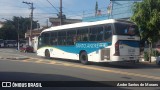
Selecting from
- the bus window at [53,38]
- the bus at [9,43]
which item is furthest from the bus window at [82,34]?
the bus at [9,43]

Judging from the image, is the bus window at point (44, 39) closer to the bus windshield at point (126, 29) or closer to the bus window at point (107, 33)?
the bus window at point (107, 33)

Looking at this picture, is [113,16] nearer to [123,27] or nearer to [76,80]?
[123,27]

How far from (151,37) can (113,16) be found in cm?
1308

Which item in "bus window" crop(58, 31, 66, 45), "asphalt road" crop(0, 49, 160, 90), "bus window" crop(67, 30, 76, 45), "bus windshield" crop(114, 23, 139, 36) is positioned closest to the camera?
"asphalt road" crop(0, 49, 160, 90)

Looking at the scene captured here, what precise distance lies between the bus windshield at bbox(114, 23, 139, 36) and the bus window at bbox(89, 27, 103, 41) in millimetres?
1424

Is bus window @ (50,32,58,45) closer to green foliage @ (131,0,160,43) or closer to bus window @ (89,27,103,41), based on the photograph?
bus window @ (89,27,103,41)

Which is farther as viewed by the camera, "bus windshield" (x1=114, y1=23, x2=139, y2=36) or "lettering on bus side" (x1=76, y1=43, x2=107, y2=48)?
"lettering on bus side" (x1=76, y1=43, x2=107, y2=48)

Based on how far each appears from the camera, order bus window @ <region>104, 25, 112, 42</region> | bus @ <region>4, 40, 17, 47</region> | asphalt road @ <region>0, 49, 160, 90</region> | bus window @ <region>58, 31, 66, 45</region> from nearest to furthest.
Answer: asphalt road @ <region>0, 49, 160, 90</region>
bus window @ <region>104, 25, 112, 42</region>
bus window @ <region>58, 31, 66, 45</region>
bus @ <region>4, 40, 17, 47</region>

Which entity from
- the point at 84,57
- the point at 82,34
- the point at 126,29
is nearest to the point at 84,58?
the point at 84,57

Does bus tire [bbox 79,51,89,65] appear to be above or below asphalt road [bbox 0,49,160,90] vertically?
above

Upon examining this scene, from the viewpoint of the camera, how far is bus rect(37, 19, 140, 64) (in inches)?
858

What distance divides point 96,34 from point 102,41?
2.95 feet

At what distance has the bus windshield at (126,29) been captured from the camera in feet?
71.3

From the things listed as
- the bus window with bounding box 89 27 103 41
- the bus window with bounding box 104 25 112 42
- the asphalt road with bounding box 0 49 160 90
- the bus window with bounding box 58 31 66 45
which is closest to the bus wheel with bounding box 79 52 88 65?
the bus window with bounding box 89 27 103 41
